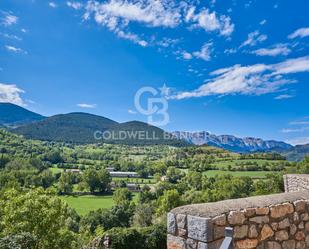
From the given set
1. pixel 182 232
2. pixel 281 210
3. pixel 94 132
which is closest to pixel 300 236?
pixel 281 210

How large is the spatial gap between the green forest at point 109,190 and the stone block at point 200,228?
10.2 meters

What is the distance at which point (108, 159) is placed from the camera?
10631 centimetres

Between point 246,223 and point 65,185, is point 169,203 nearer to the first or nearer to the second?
point 65,185

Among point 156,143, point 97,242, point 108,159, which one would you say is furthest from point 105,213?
point 156,143

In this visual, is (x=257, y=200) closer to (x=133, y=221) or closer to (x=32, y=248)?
(x=32, y=248)

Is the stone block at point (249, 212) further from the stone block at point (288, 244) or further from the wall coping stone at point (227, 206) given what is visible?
the stone block at point (288, 244)

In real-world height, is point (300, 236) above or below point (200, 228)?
below

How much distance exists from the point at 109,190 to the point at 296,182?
60476mm

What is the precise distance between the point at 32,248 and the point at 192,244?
1164 centimetres

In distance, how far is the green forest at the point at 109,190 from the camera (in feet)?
48.3

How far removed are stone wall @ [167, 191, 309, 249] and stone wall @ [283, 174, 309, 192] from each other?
5075 mm

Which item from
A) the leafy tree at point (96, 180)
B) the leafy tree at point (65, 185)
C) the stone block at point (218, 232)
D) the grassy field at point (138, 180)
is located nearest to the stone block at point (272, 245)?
the stone block at point (218, 232)

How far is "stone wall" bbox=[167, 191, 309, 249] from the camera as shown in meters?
3.25

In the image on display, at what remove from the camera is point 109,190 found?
6656 centimetres
